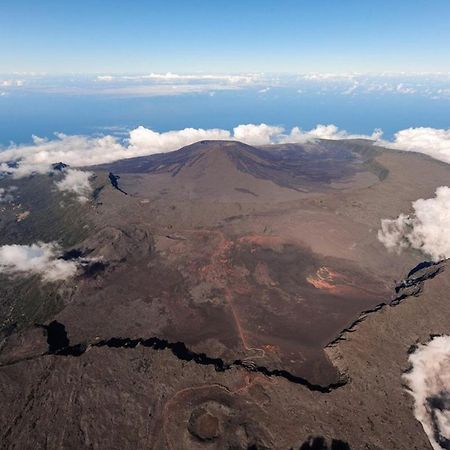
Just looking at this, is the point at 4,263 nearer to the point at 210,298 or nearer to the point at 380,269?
the point at 210,298

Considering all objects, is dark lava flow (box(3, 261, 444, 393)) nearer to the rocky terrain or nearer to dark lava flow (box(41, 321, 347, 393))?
dark lava flow (box(41, 321, 347, 393))

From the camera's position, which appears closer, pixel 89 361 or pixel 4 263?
pixel 89 361

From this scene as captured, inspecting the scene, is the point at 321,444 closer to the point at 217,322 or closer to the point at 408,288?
the point at 217,322

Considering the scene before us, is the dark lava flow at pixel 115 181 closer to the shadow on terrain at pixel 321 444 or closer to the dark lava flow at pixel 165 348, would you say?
the dark lava flow at pixel 165 348

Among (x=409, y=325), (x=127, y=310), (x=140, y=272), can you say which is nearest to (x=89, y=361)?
(x=127, y=310)

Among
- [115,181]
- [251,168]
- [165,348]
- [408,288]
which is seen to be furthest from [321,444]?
[115,181]

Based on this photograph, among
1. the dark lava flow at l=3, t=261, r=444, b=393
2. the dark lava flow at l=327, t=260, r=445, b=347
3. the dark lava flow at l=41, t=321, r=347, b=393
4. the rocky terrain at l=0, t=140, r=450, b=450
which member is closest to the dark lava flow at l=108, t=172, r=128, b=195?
the rocky terrain at l=0, t=140, r=450, b=450

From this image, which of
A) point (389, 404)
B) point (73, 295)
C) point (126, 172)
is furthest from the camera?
point (126, 172)

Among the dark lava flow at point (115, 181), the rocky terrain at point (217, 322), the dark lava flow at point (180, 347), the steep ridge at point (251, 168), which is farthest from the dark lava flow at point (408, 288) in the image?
the dark lava flow at point (115, 181)
